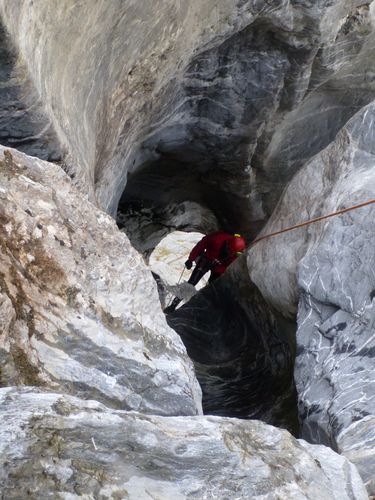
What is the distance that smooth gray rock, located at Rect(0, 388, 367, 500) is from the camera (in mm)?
1827

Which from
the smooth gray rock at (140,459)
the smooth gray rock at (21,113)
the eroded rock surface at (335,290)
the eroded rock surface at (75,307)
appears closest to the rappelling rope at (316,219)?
the eroded rock surface at (335,290)

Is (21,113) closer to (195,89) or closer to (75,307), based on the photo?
(75,307)

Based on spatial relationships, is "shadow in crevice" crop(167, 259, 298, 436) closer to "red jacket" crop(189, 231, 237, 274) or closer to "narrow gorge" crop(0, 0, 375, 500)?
"narrow gorge" crop(0, 0, 375, 500)

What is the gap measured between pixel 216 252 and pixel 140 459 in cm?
637

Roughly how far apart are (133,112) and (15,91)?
2.18 metres

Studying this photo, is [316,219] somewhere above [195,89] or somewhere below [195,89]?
below

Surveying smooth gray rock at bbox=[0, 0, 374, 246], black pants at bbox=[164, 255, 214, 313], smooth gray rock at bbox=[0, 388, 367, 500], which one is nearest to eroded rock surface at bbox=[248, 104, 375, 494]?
smooth gray rock at bbox=[0, 388, 367, 500]

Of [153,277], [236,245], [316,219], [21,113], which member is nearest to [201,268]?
[236,245]

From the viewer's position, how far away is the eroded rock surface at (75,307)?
2.53 m

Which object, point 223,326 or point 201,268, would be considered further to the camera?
point 201,268

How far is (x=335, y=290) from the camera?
13.1ft

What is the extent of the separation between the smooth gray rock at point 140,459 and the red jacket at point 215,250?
5795mm

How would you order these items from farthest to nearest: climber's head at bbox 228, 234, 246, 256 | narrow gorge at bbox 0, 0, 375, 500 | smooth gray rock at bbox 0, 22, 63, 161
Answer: climber's head at bbox 228, 234, 246, 256
smooth gray rock at bbox 0, 22, 63, 161
narrow gorge at bbox 0, 0, 375, 500

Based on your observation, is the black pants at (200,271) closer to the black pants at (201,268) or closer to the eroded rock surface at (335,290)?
the black pants at (201,268)
